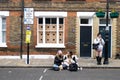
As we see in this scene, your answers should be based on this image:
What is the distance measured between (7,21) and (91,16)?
5.84 metres

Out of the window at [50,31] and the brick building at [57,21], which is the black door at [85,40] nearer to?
the brick building at [57,21]

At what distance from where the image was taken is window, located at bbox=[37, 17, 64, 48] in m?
28.2

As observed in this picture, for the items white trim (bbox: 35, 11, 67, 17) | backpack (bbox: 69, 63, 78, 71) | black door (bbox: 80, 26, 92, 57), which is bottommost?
backpack (bbox: 69, 63, 78, 71)

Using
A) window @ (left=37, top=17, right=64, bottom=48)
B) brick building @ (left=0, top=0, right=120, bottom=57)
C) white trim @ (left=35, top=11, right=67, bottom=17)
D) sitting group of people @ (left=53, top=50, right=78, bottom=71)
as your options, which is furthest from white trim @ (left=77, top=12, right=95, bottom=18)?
sitting group of people @ (left=53, top=50, right=78, bottom=71)

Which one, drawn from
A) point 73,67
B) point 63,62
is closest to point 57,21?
point 63,62

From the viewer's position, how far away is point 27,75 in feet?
62.6

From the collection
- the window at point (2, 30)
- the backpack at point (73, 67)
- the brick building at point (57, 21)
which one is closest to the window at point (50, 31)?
the brick building at point (57, 21)

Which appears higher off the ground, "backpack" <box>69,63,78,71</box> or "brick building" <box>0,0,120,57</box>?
"brick building" <box>0,0,120,57</box>

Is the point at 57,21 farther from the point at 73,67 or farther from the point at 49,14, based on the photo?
the point at 73,67

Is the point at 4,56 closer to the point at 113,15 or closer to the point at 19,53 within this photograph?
the point at 19,53

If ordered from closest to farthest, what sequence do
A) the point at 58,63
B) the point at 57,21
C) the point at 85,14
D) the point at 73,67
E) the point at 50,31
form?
the point at 73,67, the point at 58,63, the point at 85,14, the point at 57,21, the point at 50,31

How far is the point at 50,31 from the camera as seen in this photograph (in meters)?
28.2

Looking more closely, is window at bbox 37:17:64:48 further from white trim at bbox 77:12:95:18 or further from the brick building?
white trim at bbox 77:12:95:18

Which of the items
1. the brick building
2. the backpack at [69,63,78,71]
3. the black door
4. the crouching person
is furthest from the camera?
the black door
